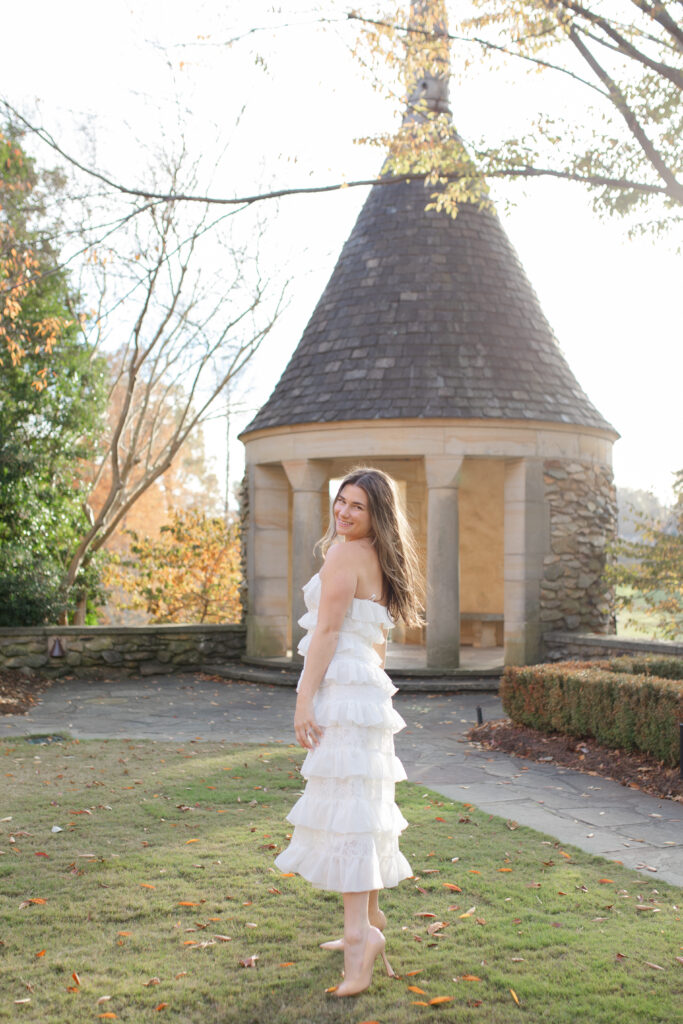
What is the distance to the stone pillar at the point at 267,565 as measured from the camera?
13602 mm

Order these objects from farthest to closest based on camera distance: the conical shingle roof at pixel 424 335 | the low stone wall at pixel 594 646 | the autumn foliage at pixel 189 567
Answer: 1. the autumn foliage at pixel 189 567
2. the conical shingle roof at pixel 424 335
3. the low stone wall at pixel 594 646

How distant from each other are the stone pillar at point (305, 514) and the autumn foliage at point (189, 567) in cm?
524

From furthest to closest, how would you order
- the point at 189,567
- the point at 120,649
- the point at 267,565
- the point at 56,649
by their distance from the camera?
the point at 189,567, the point at 267,565, the point at 120,649, the point at 56,649

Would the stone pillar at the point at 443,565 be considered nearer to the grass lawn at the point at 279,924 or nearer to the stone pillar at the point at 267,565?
the stone pillar at the point at 267,565

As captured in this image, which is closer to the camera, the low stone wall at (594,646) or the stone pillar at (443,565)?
the low stone wall at (594,646)

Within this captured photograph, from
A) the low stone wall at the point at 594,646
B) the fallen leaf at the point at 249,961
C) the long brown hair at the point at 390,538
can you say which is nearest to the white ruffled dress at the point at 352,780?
the long brown hair at the point at 390,538

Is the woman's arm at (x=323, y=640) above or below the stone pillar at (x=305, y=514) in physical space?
below

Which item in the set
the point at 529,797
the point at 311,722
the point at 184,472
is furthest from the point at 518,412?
the point at 184,472

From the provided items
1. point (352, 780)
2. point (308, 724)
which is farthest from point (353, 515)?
Answer: point (352, 780)

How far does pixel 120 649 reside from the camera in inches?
516

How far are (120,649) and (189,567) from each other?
17.1 ft

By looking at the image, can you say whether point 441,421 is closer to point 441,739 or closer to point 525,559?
point 525,559

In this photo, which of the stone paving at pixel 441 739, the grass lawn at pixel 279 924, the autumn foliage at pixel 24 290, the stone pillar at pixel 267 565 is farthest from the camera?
the stone pillar at pixel 267 565

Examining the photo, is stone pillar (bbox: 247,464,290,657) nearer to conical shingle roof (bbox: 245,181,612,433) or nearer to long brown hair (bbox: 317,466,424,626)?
conical shingle roof (bbox: 245,181,612,433)
